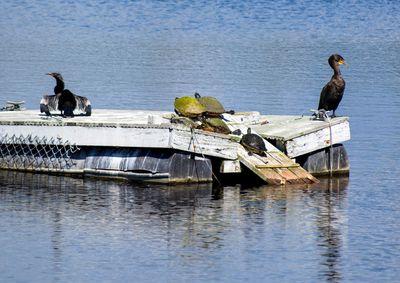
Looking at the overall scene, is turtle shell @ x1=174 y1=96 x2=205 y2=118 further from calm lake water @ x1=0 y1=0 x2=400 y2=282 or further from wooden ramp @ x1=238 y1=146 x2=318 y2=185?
calm lake water @ x1=0 y1=0 x2=400 y2=282

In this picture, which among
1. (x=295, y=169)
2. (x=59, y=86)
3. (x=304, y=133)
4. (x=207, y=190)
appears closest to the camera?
(x=207, y=190)

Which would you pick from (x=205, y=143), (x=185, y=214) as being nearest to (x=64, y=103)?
(x=205, y=143)

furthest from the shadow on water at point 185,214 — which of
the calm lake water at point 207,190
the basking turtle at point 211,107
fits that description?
the basking turtle at point 211,107

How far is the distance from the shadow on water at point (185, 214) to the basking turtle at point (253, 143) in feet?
2.24

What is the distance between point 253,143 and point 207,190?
4.03 ft

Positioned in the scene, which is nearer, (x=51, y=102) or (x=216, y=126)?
(x=216, y=126)

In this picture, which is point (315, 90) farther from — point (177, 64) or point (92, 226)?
point (92, 226)

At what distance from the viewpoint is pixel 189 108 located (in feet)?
83.7

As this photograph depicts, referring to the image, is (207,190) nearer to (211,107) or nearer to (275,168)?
(275,168)

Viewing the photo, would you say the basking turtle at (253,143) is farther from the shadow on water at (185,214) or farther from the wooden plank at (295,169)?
the shadow on water at (185,214)

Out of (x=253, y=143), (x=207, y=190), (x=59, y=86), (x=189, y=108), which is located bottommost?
(x=207, y=190)

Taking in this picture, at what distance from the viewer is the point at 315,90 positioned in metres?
36.9

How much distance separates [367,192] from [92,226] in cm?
548

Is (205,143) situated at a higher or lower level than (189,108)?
lower
